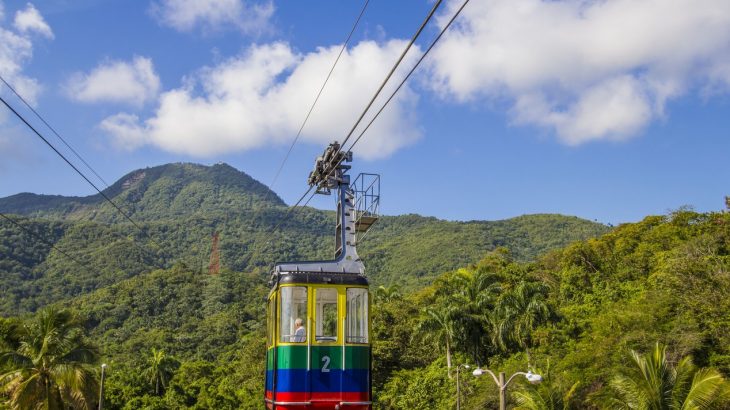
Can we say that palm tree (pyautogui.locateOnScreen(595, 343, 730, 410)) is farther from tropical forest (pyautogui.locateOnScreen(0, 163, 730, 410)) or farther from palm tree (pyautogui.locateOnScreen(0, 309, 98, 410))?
palm tree (pyautogui.locateOnScreen(0, 309, 98, 410))

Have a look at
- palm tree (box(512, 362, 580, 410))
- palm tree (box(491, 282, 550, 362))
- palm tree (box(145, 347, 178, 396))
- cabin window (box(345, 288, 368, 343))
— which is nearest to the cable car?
cabin window (box(345, 288, 368, 343))

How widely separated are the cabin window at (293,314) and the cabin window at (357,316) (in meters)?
0.84

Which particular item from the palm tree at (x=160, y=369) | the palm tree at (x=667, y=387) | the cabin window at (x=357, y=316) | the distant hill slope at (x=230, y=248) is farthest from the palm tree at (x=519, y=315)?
the distant hill slope at (x=230, y=248)

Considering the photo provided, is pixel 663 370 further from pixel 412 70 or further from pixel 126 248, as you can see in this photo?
pixel 126 248

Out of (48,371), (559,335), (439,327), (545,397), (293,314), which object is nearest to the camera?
(293,314)

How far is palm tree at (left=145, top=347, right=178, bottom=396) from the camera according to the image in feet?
156

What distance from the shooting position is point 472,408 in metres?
27.6

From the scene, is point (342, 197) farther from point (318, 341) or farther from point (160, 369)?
point (160, 369)

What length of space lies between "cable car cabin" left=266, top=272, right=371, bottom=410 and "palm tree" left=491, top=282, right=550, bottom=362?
67.8 ft

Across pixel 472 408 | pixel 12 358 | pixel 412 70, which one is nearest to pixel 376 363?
pixel 472 408

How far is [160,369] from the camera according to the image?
47.8m

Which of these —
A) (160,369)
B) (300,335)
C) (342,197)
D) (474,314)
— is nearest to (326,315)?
(300,335)

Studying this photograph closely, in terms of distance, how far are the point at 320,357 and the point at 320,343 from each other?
0.81 ft

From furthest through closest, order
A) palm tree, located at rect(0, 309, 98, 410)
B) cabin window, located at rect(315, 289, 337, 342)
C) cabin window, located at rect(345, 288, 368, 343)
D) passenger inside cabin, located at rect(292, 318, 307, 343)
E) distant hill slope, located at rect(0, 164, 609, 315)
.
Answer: distant hill slope, located at rect(0, 164, 609, 315) → palm tree, located at rect(0, 309, 98, 410) → cabin window, located at rect(345, 288, 368, 343) → cabin window, located at rect(315, 289, 337, 342) → passenger inside cabin, located at rect(292, 318, 307, 343)
